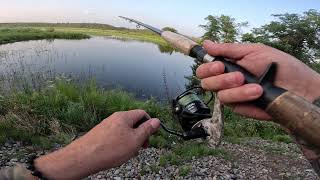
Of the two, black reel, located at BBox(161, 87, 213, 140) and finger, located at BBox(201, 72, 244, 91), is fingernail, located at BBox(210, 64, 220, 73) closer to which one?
finger, located at BBox(201, 72, 244, 91)

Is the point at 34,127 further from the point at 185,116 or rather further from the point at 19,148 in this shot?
the point at 185,116

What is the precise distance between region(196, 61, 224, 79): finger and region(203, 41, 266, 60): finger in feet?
0.31

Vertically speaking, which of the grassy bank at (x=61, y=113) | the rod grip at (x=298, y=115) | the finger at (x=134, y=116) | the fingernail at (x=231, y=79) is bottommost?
the grassy bank at (x=61, y=113)

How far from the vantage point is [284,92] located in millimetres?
1558

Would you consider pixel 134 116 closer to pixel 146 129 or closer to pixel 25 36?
pixel 146 129

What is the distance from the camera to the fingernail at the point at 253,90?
1550 mm

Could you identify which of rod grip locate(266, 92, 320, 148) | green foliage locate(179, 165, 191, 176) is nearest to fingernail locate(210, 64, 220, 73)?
rod grip locate(266, 92, 320, 148)

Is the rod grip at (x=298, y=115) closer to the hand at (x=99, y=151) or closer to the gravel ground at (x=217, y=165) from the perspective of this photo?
the hand at (x=99, y=151)

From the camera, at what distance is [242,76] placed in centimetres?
164

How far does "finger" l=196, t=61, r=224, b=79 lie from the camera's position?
171 centimetres

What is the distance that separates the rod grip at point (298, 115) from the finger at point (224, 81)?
163mm

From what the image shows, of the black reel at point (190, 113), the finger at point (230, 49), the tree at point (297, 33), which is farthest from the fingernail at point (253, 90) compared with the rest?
the tree at point (297, 33)

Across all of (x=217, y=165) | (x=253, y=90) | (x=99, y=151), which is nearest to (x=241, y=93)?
(x=253, y=90)

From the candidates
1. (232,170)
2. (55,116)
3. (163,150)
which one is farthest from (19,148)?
(232,170)
